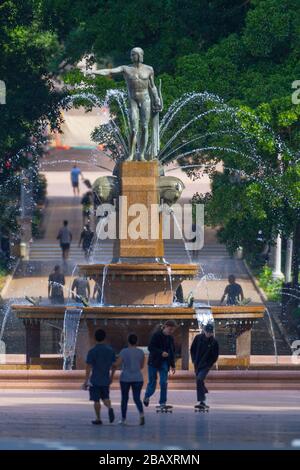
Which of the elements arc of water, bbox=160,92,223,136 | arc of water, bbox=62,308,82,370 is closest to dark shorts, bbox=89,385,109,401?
arc of water, bbox=62,308,82,370

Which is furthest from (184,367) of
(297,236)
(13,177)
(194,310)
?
(13,177)

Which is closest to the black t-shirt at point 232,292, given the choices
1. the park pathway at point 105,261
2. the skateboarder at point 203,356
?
the park pathway at point 105,261

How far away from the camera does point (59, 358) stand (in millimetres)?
33531

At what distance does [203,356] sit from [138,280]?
21.5 ft

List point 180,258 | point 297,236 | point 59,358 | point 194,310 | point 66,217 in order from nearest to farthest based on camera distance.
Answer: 1. point 194,310
2. point 59,358
3. point 297,236
4. point 180,258
5. point 66,217

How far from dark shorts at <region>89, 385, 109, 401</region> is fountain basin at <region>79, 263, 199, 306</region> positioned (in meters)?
8.47

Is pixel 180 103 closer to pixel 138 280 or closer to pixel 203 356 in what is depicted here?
pixel 138 280

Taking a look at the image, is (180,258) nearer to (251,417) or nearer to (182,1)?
(182,1)

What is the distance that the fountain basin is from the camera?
1291 inches

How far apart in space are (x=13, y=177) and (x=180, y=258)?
8790mm

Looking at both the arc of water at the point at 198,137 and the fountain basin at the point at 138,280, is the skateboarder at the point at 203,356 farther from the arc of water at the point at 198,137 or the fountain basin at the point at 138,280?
the arc of water at the point at 198,137

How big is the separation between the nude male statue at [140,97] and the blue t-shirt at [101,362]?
10170mm

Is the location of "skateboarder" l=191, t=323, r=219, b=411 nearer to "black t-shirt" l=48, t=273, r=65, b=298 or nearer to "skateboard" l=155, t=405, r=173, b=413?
"skateboard" l=155, t=405, r=173, b=413

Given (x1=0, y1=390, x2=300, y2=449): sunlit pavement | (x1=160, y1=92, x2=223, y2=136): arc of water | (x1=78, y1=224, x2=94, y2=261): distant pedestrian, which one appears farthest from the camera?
(x1=78, y1=224, x2=94, y2=261): distant pedestrian
